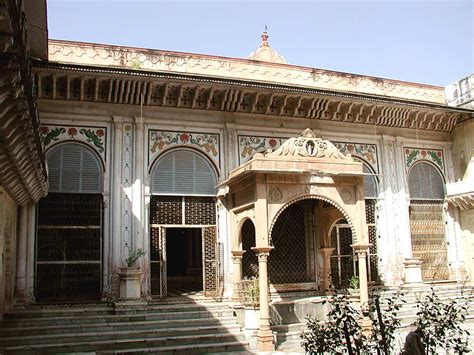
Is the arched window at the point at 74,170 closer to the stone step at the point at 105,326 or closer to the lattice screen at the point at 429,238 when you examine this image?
the stone step at the point at 105,326

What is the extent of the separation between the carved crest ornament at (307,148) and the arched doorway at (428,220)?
5271 mm

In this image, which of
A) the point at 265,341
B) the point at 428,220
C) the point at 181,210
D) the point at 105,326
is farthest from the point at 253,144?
the point at 428,220

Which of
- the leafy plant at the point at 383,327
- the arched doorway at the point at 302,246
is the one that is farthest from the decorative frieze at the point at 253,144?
the leafy plant at the point at 383,327

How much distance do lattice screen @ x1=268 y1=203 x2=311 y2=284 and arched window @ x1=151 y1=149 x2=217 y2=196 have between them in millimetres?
2169

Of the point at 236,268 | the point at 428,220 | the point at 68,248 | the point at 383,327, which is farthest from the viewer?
the point at 428,220

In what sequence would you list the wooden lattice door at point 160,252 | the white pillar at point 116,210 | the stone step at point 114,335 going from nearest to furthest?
the stone step at point 114,335 < the white pillar at point 116,210 < the wooden lattice door at point 160,252

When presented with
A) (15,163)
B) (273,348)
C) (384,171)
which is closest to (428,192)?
(384,171)

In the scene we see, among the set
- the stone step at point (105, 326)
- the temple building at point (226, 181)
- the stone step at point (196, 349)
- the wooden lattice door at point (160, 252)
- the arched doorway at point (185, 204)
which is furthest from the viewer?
the arched doorway at point (185, 204)

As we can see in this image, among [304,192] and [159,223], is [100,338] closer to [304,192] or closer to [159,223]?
[159,223]

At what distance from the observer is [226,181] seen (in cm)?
1312

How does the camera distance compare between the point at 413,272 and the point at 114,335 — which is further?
the point at 413,272

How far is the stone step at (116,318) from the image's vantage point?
36.1 ft

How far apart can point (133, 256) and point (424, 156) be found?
31.9 ft

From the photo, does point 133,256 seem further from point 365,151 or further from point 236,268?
point 365,151
